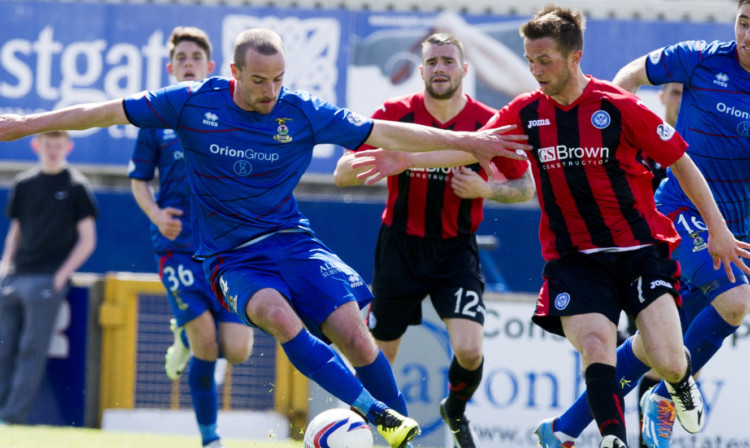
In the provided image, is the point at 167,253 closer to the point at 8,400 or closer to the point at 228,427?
the point at 228,427

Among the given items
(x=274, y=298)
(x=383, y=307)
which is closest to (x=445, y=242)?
(x=383, y=307)

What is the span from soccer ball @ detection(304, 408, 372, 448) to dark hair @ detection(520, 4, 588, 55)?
2147mm

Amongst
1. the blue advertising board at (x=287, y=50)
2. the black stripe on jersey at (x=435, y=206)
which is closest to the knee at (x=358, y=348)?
the black stripe on jersey at (x=435, y=206)

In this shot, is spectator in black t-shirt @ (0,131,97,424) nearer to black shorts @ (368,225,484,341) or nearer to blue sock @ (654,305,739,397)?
black shorts @ (368,225,484,341)

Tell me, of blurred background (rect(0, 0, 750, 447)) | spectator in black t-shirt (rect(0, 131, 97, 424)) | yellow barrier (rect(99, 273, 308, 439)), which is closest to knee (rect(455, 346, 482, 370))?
blurred background (rect(0, 0, 750, 447))

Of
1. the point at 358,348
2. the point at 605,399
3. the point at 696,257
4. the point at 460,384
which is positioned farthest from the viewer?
the point at 460,384

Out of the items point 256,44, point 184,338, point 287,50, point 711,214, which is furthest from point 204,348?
point 287,50

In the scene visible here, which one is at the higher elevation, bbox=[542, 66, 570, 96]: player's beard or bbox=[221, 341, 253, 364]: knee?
bbox=[542, 66, 570, 96]: player's beard

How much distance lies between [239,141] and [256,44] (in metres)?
0.54

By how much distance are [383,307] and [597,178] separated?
2012 millimetres

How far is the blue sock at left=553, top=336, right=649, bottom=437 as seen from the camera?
5938mm

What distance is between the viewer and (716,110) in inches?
240

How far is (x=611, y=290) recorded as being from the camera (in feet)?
18.1

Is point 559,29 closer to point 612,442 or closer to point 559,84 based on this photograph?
point 559,84
